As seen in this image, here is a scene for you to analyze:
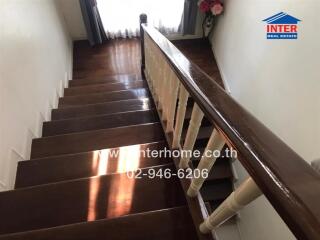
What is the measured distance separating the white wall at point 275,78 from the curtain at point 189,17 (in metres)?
0.59

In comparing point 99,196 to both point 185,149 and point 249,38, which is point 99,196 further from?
point 249,38

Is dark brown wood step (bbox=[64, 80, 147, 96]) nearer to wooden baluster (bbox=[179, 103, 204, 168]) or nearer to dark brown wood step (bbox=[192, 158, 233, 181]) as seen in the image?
dark brown wood step (bbox=[192, 158, 233, 181])

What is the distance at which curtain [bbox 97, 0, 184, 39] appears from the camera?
406cm

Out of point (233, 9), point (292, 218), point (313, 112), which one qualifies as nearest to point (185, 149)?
point (292, 218)

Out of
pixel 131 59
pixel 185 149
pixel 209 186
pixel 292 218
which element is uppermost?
pixel 292 218

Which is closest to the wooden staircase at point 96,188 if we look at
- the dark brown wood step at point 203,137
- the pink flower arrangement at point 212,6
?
the dark brown wood step at point 203,137

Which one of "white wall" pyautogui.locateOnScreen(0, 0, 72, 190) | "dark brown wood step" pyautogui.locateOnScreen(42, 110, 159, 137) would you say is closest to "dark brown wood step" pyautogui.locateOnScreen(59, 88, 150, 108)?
"white wall" pyautogui.locateOnScreen(0, 0, 72, 190)

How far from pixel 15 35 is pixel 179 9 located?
9.64ft

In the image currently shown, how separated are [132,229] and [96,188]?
355mm

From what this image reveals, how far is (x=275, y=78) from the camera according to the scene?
245cm

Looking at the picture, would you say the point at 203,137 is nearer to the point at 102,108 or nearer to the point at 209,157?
the point at 102,108

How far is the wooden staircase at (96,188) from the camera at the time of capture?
3.50ft

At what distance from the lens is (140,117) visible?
223cm

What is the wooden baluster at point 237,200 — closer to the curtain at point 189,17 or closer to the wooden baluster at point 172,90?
the wooden baluster at point 172,90
